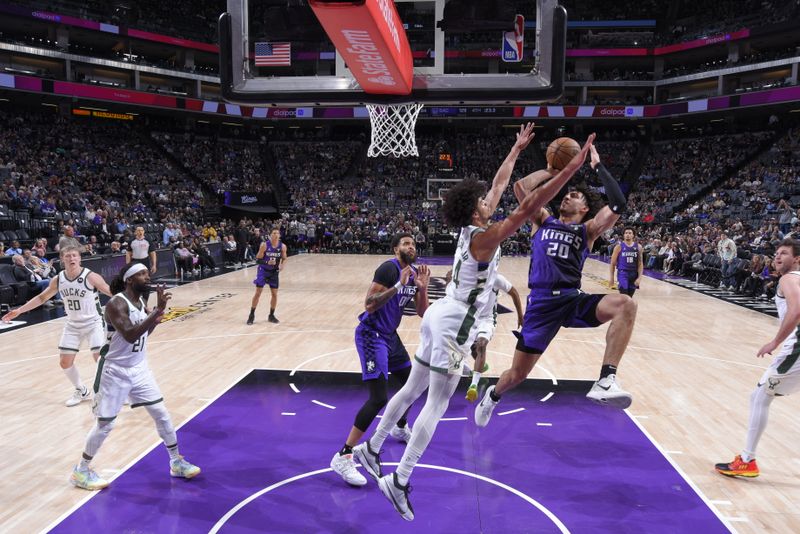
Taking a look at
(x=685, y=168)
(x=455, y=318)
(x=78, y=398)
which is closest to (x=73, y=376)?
(x=78, y=398)

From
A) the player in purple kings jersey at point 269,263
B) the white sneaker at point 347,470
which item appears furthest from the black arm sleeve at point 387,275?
the player in purple kings jersey at point 269,263

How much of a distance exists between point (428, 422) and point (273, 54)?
5.78 metres

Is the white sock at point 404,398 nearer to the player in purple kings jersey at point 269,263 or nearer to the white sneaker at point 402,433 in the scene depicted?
the white sneaker at point 402,433

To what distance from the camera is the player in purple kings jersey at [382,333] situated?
458 centimetres

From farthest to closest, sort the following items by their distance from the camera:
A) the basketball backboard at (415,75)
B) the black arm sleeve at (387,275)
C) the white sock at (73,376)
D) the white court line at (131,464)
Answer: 1. the basketball backboard at (415,75)
2. the white sock at (73,376)
3. the black arm sleeve at (387,275)
4. the white court line at (131,464)

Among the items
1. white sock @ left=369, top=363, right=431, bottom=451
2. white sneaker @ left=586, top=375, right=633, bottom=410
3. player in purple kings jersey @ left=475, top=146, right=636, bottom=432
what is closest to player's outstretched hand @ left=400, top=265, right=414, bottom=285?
white sock @ left=369, top=363, right=431, bottom=451

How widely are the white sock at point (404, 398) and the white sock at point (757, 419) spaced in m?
2.81

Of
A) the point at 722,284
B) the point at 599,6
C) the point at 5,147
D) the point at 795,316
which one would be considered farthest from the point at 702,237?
the point at 5,147

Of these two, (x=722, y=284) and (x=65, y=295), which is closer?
(x=65, y=295)

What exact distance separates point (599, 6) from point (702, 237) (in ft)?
83.4

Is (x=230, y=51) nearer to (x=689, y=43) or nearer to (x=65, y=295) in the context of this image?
(x=65, y=295)

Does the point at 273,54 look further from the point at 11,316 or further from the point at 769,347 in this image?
the point at 769,347

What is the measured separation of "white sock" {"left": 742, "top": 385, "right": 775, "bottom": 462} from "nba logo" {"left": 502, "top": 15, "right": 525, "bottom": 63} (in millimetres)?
5036

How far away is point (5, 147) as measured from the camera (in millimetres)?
26031
